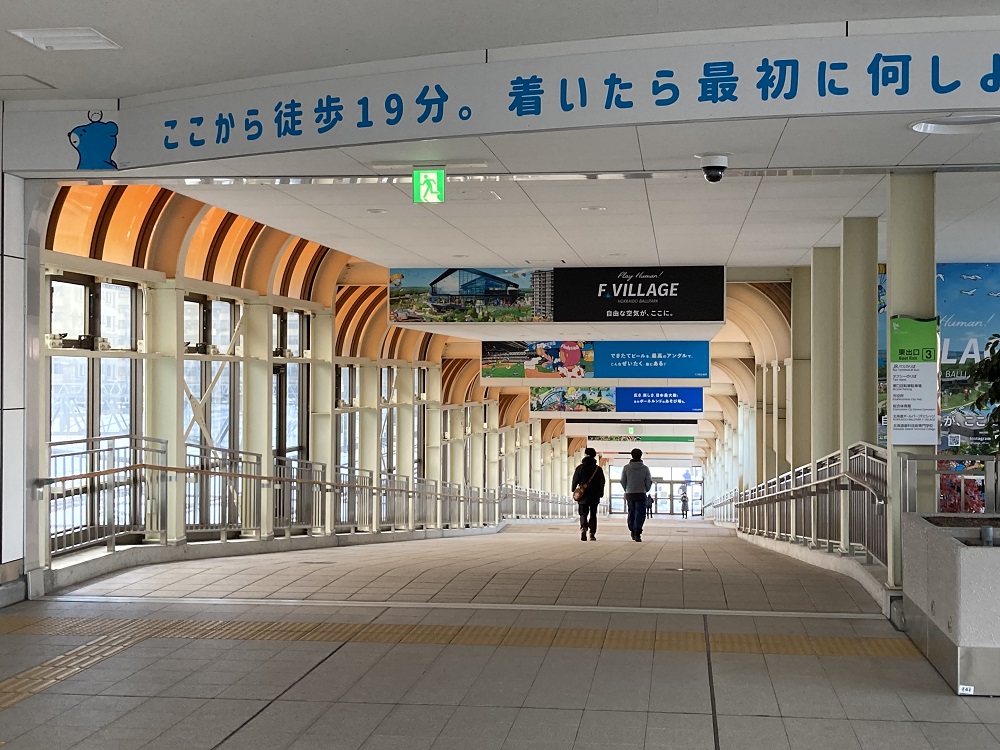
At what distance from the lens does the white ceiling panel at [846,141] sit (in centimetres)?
546

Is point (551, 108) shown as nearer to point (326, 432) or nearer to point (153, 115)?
point (153, 115)

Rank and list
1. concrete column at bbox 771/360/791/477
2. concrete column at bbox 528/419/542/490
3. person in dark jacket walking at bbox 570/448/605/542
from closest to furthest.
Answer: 1. person in dark jacket walking at bbox 570/448/605/542
2. concrete column at bbox 771/360/791/477
3. concrete column at bbox 528/419/542/490

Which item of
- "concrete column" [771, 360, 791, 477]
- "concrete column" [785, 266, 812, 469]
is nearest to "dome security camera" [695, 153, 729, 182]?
"concrete column" [785, 266, 812, 469]

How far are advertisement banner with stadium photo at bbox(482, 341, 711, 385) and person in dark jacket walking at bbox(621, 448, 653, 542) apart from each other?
3.03 m

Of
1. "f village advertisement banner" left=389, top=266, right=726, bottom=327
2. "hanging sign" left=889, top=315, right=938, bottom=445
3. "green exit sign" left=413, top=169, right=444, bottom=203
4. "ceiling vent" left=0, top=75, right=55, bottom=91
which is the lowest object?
"hanging sign" left=889, top=315, right=938, bottom=445

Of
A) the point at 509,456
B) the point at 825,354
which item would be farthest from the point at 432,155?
the point at 509,456

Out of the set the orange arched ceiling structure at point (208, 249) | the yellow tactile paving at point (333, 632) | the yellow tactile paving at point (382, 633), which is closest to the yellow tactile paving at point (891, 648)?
the yellow tactile paving at point (382, 633)

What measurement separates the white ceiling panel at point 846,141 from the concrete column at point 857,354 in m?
2.59

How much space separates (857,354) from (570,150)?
3.91 m

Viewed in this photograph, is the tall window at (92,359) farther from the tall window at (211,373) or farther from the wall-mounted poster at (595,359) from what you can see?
the wall-mounted poster at (595,359)

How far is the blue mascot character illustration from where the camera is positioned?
666 centimetres

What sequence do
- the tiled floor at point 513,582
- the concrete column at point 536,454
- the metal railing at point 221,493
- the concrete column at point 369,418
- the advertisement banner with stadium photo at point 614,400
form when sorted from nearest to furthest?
the tiled floor at point 513,582 → the metal railing at point 221,493 → the concrete column at point 369,418 → the advertisement banner with stadium photo at point 614,400 → the concrete column at point 536,454

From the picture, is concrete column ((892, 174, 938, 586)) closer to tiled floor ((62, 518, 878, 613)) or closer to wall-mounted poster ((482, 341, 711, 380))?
tiled floor ((62, 518, 878, 613))

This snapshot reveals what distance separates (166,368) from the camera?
10109mm
